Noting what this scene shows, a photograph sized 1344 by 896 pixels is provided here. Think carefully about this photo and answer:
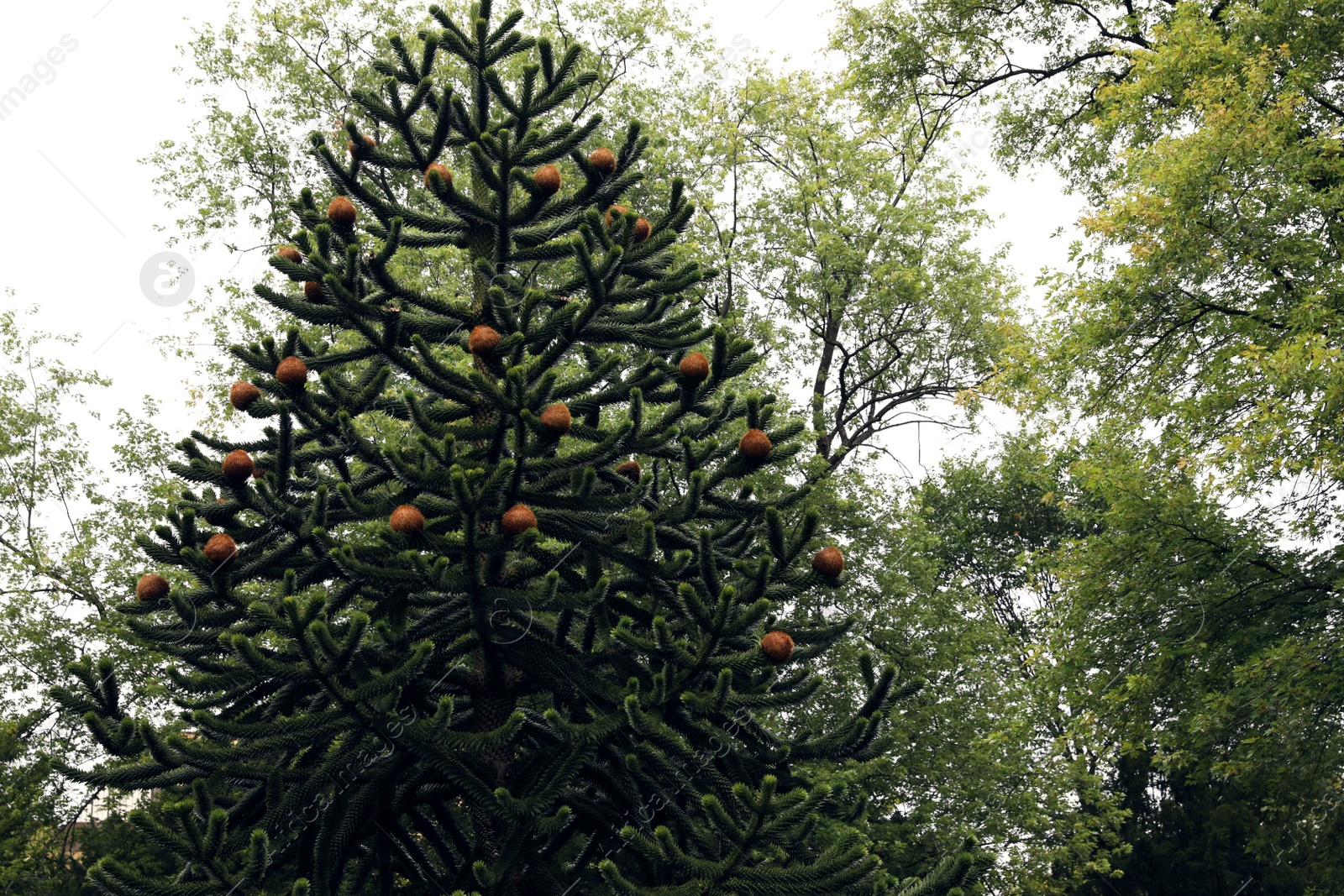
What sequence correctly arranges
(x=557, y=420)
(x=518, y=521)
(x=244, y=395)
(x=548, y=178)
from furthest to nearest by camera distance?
1. (x=548, y=178)
2. (x=244, y=395)
3. (x=557, y=420)
4. (x=518, y=521)

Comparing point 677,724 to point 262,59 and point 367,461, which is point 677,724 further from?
point 262,59

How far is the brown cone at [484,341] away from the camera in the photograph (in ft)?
19.7

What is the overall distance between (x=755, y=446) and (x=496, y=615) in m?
1.83

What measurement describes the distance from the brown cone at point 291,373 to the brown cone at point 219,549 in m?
0.96

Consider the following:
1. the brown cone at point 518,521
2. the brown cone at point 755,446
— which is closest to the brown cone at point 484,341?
the brown cone at point 518,521

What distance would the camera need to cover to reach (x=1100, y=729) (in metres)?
12.9

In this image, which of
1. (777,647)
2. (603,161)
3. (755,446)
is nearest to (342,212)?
(603,161)

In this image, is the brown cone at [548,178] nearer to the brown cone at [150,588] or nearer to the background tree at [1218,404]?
the brown cone at [150,588]

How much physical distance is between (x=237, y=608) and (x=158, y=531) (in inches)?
26.5

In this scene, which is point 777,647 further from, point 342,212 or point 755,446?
point 342,212

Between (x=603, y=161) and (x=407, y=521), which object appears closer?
(x=407, y=521)

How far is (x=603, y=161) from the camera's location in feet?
22.1

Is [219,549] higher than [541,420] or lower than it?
lower

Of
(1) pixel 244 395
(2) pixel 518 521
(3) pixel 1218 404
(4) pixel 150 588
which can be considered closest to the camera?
(2) pixel 518 521
